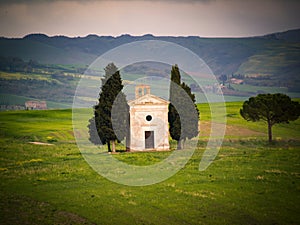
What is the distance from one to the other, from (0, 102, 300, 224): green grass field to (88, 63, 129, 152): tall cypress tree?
4282 mm

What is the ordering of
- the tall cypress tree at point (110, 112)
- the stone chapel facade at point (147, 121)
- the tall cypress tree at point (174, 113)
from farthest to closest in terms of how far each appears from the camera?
the tall cypress tree at point (174, 113), the stone chapel facade at point (147, 121), the tall cypress tree at point (110, 112)

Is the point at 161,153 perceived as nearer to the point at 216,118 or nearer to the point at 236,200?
the point at 236,200

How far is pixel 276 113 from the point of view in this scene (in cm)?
6494

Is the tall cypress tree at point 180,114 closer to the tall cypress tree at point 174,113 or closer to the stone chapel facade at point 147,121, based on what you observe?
the tall cypress tree at point 174,113

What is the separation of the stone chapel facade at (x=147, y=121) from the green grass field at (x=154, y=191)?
4.67 m

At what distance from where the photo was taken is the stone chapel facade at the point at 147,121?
185 ft

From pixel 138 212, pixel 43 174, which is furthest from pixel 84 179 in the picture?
pixel 138 212

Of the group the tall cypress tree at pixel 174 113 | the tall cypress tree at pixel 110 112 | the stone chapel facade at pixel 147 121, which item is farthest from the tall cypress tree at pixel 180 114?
the tall cypress tree at pixel 110 112

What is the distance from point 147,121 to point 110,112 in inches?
182

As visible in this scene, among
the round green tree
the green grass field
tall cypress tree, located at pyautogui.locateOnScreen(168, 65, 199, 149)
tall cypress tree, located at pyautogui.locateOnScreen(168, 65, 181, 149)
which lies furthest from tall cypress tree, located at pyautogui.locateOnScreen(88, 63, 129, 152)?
the round green tree

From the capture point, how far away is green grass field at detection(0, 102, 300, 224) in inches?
1077

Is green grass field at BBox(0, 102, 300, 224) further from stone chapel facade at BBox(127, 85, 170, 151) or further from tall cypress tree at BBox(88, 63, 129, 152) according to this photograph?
stone chapel facade at BBox(127, 85, 170, 151)

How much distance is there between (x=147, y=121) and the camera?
56.6m

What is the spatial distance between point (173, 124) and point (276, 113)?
15.6 metres
